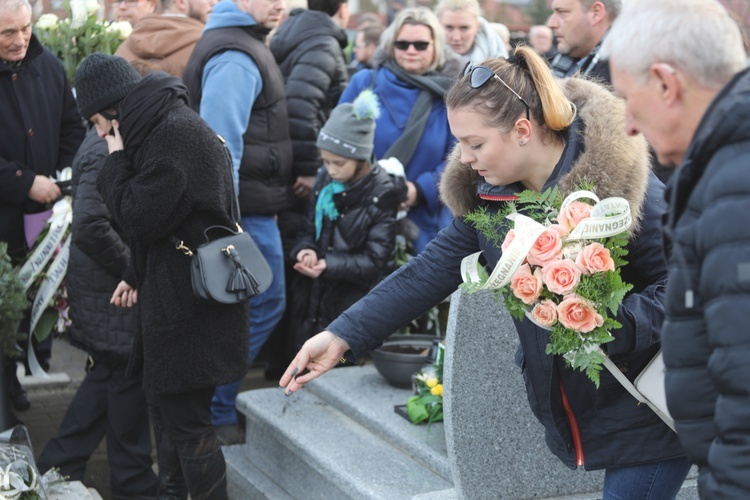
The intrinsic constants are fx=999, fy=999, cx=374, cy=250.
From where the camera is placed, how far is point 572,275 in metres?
2.32

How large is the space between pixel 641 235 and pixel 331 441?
2261mm

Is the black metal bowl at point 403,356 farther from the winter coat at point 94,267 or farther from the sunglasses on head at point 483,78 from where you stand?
the sunglasses on head at point 483,78

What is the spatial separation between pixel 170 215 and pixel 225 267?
0.96ft

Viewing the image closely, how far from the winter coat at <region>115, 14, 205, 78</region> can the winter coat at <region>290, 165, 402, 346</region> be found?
1.16m

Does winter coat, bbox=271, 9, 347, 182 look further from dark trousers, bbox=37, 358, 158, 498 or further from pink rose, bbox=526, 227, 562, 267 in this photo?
pink rose, bbox=526, 227, 562, 267

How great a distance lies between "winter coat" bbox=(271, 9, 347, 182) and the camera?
5.92 metres

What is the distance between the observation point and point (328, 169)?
5.14 m

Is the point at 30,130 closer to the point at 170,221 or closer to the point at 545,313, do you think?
the point at 170,221

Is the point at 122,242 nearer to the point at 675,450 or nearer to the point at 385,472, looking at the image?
the point at 385,472

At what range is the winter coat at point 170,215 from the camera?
3.87 meters

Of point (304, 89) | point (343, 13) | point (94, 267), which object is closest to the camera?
point (94, 267)

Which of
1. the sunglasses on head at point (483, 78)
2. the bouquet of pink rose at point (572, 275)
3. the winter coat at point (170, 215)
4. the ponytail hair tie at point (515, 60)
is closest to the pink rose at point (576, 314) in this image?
the bouquet of pink rose at point (572, 275)

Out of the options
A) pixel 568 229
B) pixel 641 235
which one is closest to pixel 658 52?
pixel 568 229

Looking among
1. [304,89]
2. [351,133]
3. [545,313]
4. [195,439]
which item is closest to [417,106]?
[351,133]
